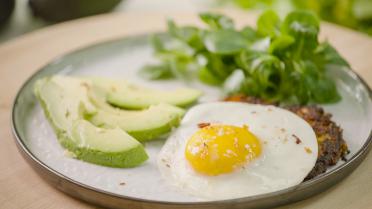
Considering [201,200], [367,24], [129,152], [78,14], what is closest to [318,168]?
[201,200]

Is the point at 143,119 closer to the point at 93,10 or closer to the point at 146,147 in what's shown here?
the point at 146,147

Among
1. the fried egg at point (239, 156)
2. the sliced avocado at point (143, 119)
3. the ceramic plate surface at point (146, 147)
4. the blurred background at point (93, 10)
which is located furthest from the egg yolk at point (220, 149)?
the blurred background at point (93, 10)

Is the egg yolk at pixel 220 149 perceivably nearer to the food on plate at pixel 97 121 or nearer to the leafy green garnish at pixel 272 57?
the food on plate at pixel 97 121

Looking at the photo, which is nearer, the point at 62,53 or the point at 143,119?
the point at 143,119

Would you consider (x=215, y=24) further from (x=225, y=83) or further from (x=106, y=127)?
(x=106, y=127)

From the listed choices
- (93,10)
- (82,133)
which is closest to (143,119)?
(82,133)

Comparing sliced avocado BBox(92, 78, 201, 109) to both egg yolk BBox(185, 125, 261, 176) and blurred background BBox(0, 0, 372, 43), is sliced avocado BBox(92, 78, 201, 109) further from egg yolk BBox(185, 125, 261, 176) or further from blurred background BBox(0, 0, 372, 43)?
blurred background BBox(0, 0, 372, 43)
